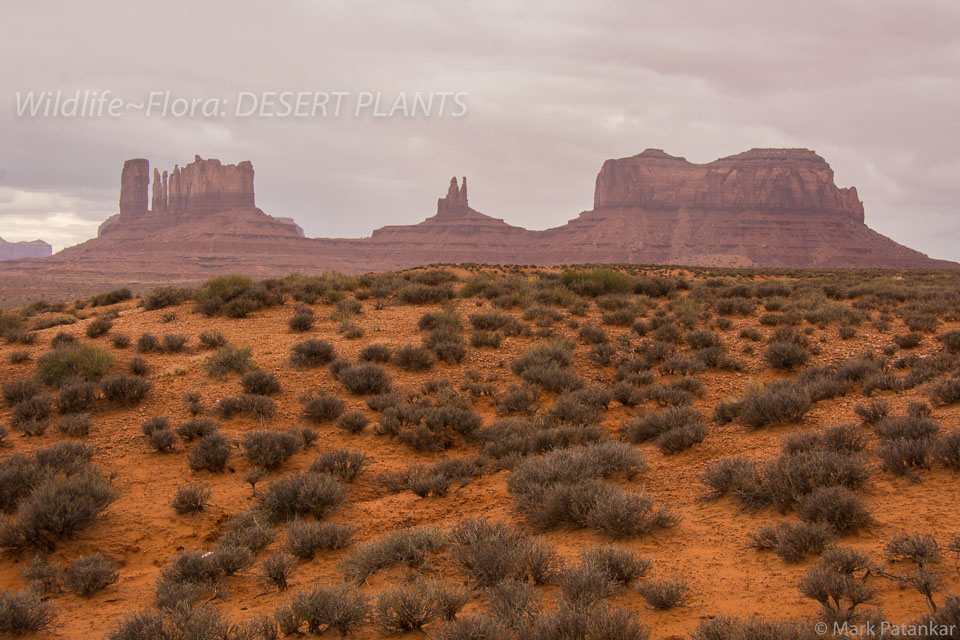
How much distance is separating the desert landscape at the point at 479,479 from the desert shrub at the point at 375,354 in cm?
11

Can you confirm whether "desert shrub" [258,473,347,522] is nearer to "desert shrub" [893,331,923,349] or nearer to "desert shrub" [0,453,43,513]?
"desert shrub" [0,453,43,513]

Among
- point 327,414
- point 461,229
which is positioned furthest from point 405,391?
point 461,229

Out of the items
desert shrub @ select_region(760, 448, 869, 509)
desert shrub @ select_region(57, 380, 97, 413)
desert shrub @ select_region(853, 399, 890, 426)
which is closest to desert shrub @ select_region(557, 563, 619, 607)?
desert shrub @ select_region(760, 448, 869, 509)

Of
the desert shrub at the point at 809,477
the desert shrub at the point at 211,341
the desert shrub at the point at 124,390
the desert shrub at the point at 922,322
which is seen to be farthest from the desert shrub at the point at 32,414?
the desert shrub at the point at 922,322

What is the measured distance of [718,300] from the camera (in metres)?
18.9

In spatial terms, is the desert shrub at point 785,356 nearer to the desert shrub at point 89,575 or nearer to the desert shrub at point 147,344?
the desert shrub at point 89,575

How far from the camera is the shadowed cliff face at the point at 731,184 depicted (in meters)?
155

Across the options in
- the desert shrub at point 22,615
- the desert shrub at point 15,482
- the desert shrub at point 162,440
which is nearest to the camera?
→ the desert shrub at point 22,615

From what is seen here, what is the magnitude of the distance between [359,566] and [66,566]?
3452mm

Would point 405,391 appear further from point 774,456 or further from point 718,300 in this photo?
point 718,300

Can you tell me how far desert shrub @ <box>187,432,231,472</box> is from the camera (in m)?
8.41

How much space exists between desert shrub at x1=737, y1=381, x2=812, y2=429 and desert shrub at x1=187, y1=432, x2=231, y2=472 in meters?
8.00

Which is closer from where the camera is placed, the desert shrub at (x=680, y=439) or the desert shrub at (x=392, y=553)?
the desert shrub at (x=392, y=553)

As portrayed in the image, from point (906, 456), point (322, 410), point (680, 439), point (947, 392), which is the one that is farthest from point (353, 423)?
point (947, 392)
